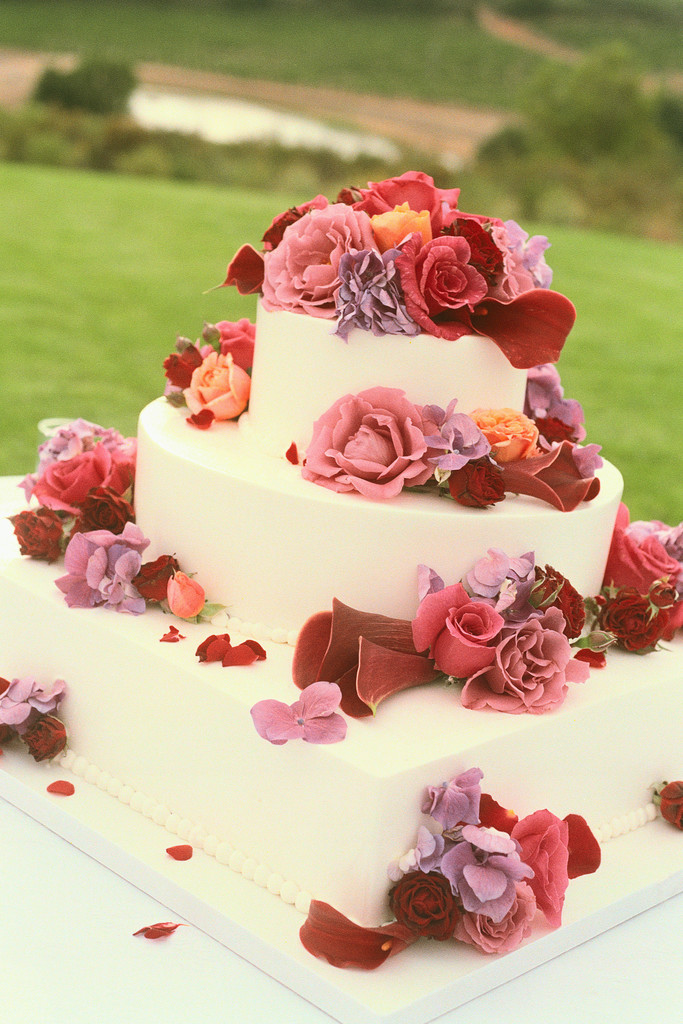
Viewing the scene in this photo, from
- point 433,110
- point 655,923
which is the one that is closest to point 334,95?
point 433,110

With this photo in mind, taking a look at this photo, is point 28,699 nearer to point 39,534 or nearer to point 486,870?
point 39,534

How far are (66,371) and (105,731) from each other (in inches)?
286

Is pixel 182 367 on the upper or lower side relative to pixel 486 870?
upper

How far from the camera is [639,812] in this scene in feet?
8.34

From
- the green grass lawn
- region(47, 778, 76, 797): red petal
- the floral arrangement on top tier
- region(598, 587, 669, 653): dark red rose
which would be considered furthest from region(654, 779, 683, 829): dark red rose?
the green grass lawn

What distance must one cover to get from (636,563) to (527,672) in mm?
602

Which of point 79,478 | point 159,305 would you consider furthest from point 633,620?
point 159,305

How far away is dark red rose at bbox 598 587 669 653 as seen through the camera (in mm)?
2514

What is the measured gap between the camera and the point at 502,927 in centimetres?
204

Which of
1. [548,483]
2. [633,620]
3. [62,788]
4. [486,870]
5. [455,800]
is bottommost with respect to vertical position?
[62,788]

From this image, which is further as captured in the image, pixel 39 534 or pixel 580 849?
pixel 39 534

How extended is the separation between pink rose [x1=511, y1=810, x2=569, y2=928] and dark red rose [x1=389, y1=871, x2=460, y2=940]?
0.58 feet

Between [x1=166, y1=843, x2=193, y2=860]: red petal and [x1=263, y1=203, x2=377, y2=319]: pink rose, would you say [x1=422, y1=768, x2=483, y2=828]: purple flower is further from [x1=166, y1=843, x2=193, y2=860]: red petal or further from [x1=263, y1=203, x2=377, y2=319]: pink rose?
[x1=263, y1=203, x2=377, y2=319]: pink rose

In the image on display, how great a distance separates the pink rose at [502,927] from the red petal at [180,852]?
550 mm
